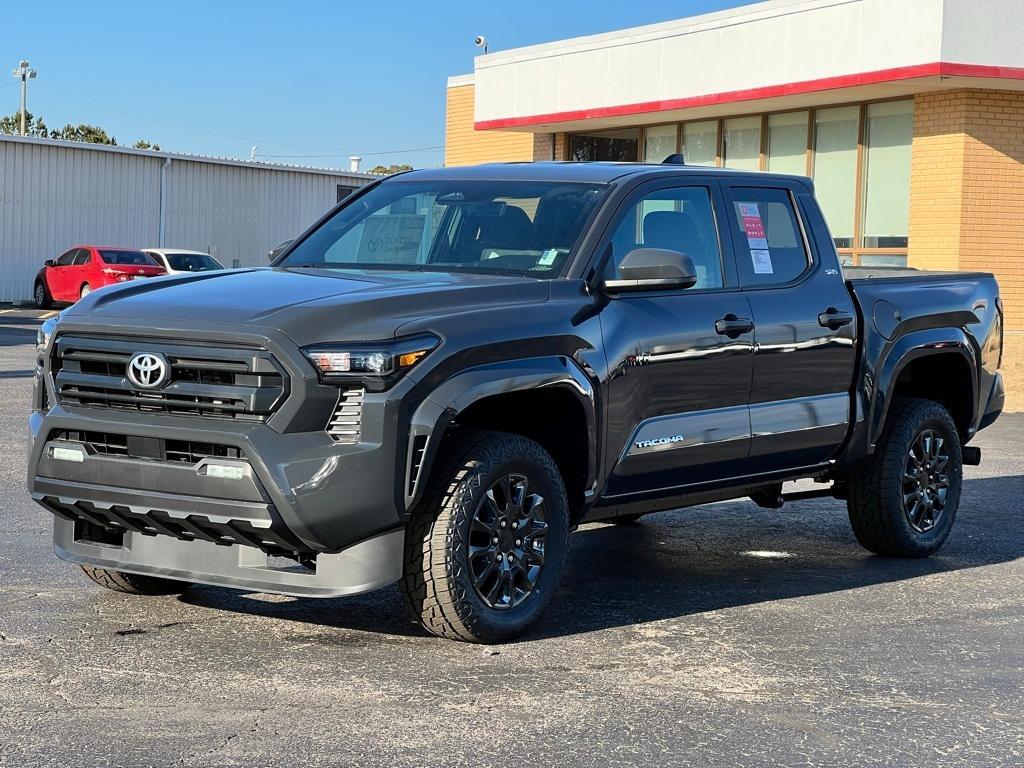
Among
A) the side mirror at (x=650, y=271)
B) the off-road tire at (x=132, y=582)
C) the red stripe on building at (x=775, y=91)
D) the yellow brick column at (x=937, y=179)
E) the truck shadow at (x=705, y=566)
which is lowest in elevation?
the truck shadow at (x=705, y=566)

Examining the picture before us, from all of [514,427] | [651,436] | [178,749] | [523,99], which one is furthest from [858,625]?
[523,99]

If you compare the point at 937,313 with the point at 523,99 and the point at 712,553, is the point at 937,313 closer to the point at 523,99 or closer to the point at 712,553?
the point at 712,553

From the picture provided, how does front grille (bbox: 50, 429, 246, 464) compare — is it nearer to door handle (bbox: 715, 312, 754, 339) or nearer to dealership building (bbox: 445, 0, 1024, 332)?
door handle (bbox: 715, 312, 754, 339)

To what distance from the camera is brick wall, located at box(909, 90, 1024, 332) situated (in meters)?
22.1

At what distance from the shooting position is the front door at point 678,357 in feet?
21.4

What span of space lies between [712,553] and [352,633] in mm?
2806

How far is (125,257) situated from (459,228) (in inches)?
1153

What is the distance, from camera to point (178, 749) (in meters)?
4.60

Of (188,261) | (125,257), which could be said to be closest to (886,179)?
(188,261)

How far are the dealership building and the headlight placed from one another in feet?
55.6

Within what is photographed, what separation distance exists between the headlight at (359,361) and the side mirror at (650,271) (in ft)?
4.11

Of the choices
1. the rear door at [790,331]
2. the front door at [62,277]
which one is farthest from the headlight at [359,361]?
the front door at [62,277]

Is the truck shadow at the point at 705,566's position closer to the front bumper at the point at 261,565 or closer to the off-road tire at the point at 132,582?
the off-road tire at the point at 132,582

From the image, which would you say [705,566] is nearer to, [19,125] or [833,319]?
[833,319]
